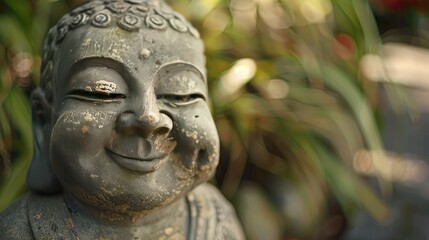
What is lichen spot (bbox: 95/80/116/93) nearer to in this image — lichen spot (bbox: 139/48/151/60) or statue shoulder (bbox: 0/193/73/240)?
lichen spot (bbox: 139/48/151/60)

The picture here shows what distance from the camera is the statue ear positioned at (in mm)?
Answer: 1250

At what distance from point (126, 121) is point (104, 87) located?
0.20 ft

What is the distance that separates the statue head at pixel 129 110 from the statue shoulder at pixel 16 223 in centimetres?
10

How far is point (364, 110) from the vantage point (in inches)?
80.3

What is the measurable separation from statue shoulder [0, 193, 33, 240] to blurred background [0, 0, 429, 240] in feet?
2.21

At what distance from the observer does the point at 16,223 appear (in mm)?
1207

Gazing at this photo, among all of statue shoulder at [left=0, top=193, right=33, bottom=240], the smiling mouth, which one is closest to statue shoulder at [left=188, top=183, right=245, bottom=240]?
the smiling mouth

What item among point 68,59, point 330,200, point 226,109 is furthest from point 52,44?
point 330,200

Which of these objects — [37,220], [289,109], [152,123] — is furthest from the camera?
[289,109]

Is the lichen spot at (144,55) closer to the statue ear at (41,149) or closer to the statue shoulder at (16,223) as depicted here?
the statue ear at (41,149)

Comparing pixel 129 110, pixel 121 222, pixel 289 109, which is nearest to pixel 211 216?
pixel 121 222

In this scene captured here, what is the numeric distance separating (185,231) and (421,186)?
1.39m

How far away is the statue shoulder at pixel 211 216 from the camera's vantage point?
4.11 feet

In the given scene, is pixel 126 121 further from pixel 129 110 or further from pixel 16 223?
pixel 16 223
